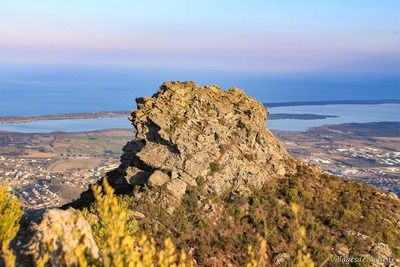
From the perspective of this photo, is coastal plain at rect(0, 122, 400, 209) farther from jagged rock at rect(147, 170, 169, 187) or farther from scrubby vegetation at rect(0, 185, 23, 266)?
scrubby vegetation at rect(0, 185, 23, 266)

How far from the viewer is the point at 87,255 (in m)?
9.15

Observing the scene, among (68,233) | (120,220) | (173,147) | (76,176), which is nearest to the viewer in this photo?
(120,220)

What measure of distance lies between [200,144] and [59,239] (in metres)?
20.0

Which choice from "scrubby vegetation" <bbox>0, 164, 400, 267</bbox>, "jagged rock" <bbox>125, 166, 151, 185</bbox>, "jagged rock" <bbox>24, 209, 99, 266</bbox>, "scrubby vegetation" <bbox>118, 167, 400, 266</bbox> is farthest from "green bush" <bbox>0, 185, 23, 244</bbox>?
"jagged rock" <bbox>125, 166, 151, 185</bbox>

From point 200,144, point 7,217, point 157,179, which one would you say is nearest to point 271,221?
point 200,144

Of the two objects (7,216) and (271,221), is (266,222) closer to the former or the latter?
(271,221)

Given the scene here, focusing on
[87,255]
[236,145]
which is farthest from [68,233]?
[236,145]

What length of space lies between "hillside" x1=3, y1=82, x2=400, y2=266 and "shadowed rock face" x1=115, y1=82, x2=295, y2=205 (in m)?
0.06

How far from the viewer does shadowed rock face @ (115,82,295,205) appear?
28828 mm

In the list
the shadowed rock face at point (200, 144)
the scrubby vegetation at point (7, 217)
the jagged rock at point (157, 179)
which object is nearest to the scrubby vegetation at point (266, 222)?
the jagged rock at point (157, 179)

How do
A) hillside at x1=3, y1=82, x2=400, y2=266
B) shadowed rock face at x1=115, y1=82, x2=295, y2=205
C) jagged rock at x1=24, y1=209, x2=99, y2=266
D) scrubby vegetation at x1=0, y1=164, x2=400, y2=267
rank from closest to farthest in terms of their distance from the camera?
1. jagged rock at x1=24, y1=209, x2=99, y2=266
2. scrubby vegetation at x1=0, y1=164, x2=400, y2=267
3. hillside at x1=3, y1=82, x2=400, y2=266
4. shadowed rock face at x1=115, y1=82, x2=295, y2=205

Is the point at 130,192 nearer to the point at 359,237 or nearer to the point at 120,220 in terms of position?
the point at 359,237

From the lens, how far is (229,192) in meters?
28.8

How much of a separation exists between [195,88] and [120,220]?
25.2 metres
